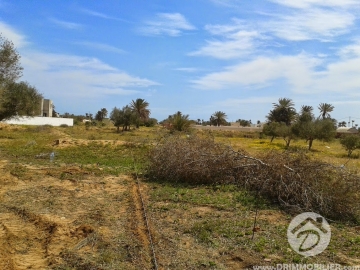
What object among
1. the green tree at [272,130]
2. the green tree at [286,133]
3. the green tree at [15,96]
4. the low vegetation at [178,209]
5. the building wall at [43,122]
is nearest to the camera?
the low vegetation at [178,209]

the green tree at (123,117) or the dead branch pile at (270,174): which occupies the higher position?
the green tree at (123,117)

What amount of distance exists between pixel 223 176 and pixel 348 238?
5.23 m

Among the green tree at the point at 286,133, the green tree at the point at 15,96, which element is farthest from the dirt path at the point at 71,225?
the green tree at the point at 286,133

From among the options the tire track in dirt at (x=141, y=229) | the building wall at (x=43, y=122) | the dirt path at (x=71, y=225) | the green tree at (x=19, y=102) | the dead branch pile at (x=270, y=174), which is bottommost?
the dirt path at (x=71, y=225)

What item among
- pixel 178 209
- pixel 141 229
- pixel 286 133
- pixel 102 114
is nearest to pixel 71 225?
pixel 141 229

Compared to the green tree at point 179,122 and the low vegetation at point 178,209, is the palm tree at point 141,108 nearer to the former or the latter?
the green tree at point 179,122

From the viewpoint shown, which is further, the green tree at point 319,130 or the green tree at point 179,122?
the green tree at point 319,130

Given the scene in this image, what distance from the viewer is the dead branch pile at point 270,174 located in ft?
26.8

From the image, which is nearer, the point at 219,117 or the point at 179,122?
the point at 179,122

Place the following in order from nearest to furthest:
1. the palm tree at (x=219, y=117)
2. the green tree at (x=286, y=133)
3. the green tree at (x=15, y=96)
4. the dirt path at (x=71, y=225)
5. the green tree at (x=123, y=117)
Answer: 1. the dirt path at (x=71, y=225)
2. the green tree at (x=15, y=96)
3. the green tree at (x=286, y=133)
4. the green tree at (x=123, y=117)
5. the palm tree at (x=219, y=117)

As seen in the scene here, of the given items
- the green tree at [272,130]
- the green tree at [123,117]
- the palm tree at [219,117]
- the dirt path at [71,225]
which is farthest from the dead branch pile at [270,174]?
the palm tree at [219,117]

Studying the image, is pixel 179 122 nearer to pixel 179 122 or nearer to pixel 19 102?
pixel 179 122

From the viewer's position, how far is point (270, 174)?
982 cm

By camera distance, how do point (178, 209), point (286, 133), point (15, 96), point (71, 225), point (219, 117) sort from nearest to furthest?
point (71, 225), point (178, 209), point (15, 96), point (286, 133), point (219, 117)
